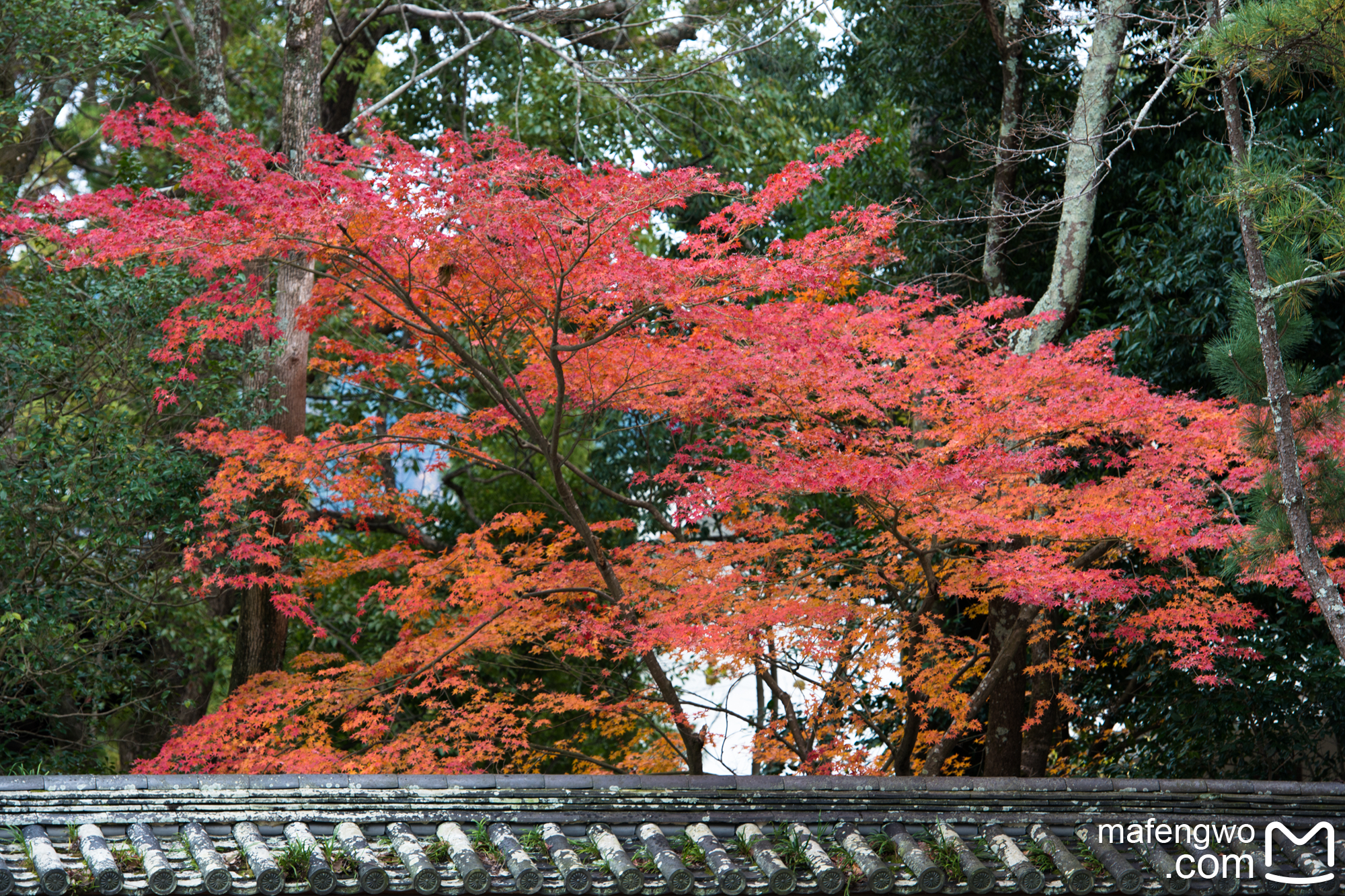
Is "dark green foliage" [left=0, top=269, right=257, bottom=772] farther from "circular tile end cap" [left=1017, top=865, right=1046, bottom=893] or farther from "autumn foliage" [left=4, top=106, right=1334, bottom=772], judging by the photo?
"circular tile end cap" [left=1017, top=865, right=1046, bottom=893]

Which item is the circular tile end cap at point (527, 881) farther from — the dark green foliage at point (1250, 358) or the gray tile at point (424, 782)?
the dark green foliage at point (1250, 358)

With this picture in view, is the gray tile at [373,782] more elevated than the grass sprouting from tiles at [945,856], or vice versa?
the gray tile at [373,782]

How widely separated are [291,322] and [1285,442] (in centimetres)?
769

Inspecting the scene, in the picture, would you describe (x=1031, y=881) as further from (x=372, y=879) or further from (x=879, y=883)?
(x=372, y=879)

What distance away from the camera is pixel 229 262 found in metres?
6.66

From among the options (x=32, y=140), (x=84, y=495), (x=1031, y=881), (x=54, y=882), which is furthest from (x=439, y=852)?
(x=32, y=140)

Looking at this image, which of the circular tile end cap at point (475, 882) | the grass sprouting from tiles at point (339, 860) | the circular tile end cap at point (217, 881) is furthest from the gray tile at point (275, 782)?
the circular tile end cap at point (475, 882)

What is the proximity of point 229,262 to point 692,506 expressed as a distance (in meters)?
3.29

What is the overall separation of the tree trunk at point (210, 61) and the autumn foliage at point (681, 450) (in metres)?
1.69

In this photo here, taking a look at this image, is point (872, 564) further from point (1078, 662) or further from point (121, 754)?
point (121, 754)

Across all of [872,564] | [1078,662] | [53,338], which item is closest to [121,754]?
[53,338]

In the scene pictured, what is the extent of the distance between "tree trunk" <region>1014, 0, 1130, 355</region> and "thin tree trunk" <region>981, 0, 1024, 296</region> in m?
0.59

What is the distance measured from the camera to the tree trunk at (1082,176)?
8641mm

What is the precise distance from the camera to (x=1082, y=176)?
8.70 m
